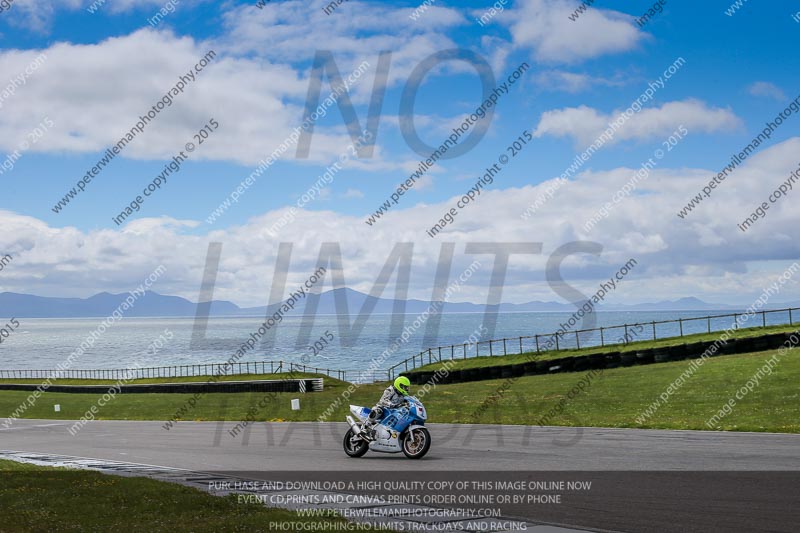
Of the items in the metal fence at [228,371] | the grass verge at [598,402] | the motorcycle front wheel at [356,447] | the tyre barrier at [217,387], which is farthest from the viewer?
the metal fence at [228,371]

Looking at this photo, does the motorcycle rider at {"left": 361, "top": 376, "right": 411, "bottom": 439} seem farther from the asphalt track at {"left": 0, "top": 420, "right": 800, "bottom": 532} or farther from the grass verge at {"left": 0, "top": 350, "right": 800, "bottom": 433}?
the grass verge at {"left": 0, "top": 350, "right": 800, "bottom": 433}

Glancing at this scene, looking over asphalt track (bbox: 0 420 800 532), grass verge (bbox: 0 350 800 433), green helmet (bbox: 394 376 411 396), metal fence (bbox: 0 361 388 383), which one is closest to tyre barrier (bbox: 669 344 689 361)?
grass verge (bbox: 0 350 800 433)

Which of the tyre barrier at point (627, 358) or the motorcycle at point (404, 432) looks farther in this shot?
the tyre barrier at point (627, 358)

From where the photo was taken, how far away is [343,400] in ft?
120

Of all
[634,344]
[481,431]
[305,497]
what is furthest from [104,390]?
[305,497]

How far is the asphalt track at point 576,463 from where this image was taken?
9859mm

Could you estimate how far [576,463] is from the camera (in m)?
14.5

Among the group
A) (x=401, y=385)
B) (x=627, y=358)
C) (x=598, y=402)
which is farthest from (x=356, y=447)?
(x=627, y=358)

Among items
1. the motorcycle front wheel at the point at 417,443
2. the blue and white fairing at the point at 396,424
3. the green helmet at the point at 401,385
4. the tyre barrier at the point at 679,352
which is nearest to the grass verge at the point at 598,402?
the tyre barrier at the point at 679,352

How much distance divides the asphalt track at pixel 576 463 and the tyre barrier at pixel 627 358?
14.9m

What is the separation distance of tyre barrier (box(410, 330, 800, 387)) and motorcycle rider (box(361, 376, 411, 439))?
70.9 feet

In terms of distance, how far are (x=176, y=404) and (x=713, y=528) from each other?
37.9 meters

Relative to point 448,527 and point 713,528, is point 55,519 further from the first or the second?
point 713,528

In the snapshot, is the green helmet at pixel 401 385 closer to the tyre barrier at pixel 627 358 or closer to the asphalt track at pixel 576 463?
the asphalt track at pixel 576 463
